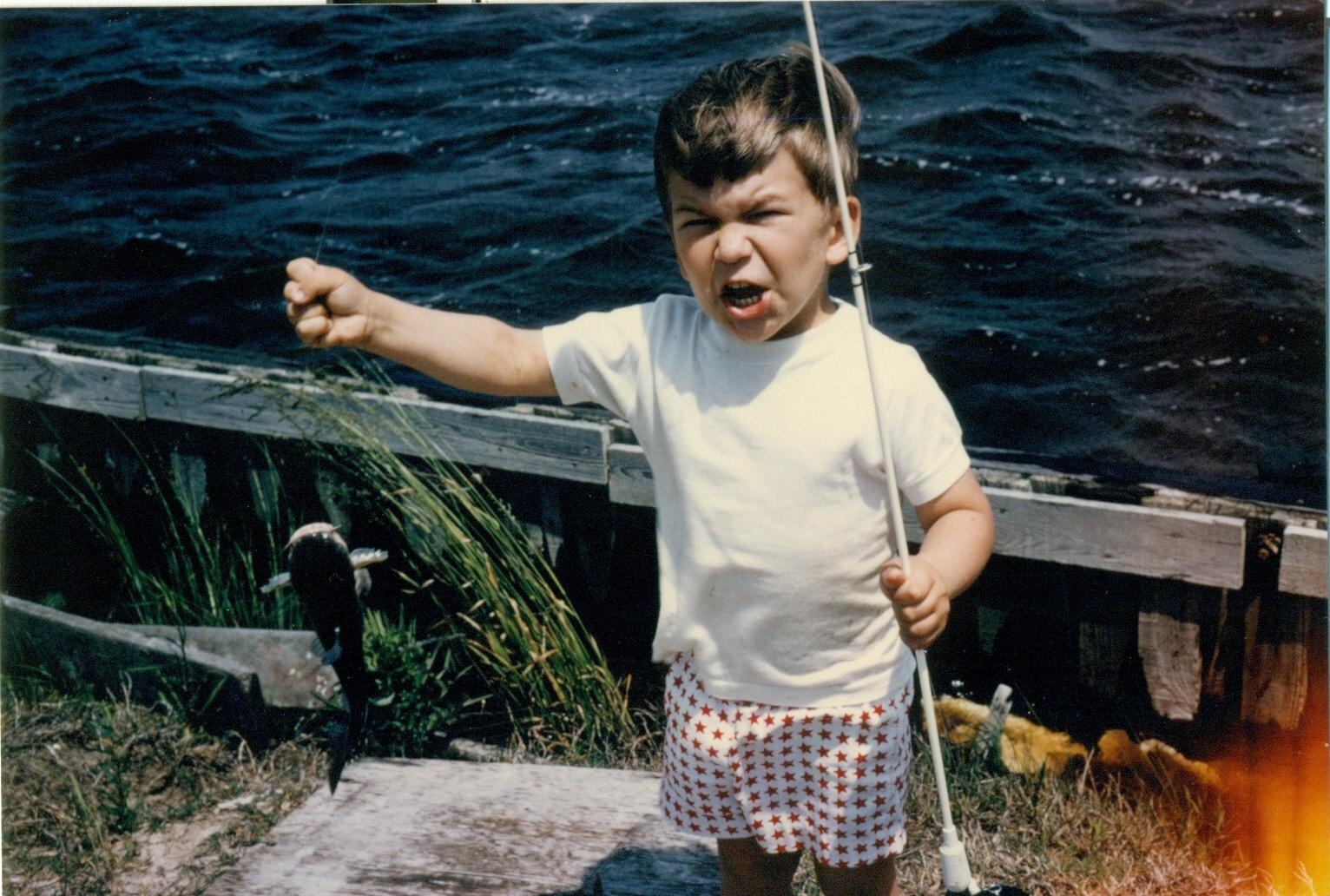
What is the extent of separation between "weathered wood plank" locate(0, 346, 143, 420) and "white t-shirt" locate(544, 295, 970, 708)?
169cm

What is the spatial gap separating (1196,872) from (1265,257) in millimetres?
1048

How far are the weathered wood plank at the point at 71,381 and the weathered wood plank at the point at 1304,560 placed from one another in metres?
2.42

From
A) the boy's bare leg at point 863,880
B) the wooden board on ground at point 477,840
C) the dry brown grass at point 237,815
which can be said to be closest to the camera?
the boy's bare leg at point 863,880

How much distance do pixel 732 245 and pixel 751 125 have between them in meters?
0.14

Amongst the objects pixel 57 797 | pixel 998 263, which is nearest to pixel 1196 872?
pixel 998 263

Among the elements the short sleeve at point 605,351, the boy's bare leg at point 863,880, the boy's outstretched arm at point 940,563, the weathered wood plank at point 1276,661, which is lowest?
the boy's bare leg at point 863,880

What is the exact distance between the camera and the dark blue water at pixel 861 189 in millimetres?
2109

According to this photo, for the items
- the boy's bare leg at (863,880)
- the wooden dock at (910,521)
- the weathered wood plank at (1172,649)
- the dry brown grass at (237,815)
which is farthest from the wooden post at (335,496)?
the weathered wood plank at (1172,649)

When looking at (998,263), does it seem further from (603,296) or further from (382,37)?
(382,37)

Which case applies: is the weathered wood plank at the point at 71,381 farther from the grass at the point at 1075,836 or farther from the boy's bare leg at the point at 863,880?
the boy's bare leg at the point at 863,880

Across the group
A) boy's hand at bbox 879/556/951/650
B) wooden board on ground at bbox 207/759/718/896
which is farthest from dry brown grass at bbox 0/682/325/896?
boy's hand at bbox 879/556/951/650

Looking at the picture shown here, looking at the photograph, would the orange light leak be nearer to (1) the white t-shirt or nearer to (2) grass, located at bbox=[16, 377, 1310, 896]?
(2) grass, located at bbox=[16, 377, 1310, 896]

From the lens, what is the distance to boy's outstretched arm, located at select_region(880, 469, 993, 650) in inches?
53.3

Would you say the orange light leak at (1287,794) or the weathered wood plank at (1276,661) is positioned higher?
the weathered wood plank at (1276,661)
